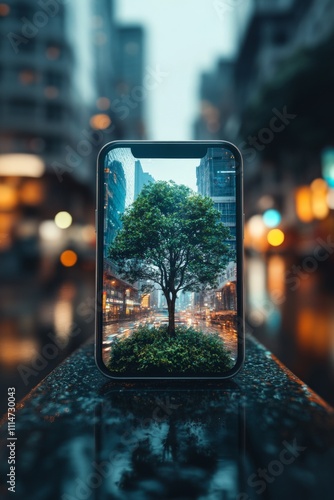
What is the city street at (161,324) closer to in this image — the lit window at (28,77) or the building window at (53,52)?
the lit window at (28,77)

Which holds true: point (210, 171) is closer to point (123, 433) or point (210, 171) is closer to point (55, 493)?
point (123, 433)

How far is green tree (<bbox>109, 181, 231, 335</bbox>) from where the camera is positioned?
2918 millimetres

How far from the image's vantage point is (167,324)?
9.67 feet

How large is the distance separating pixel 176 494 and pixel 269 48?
6032cm

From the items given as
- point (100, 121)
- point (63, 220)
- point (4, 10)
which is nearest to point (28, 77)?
point (4, 10)

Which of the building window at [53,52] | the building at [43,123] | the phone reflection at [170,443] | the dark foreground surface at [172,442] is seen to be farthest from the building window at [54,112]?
the phone reflection at [170,443]

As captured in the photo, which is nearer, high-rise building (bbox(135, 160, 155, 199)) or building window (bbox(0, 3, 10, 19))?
high-rise building (bbox(135, 160, 155, 199))

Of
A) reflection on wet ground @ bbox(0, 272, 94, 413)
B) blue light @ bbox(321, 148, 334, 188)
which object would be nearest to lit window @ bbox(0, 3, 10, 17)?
blue light @ bbox(321, 148, 334, 188)

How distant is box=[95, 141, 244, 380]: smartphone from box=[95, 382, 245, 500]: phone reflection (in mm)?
216

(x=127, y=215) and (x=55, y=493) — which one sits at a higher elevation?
(x=127, y=215)

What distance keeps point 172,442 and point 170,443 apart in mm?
15

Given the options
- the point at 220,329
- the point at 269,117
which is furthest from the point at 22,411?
the point at 269,117

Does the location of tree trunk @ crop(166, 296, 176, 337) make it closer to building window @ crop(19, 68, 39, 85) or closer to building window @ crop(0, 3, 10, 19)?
building window @ crop(19, 68, 39, 85)

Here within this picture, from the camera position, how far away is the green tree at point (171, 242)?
2.92 meters
